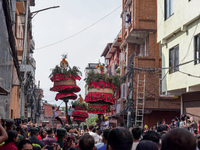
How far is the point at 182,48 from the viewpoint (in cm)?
1723

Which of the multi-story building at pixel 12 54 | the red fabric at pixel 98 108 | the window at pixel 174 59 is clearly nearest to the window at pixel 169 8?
the window at pixel 174 59

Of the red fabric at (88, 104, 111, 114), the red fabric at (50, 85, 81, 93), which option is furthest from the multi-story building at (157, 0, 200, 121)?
the red fabric at (50, 85, 81, 93)

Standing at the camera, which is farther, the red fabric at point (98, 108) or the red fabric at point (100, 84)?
the red fabric at point (100, 84)

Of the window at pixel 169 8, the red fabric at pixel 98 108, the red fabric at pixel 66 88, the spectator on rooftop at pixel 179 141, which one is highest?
the window at pixel 169 8

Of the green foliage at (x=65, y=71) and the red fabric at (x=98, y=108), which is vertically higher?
the green foliage at (x=65, y=71)

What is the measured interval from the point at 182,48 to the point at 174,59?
1.42 metres

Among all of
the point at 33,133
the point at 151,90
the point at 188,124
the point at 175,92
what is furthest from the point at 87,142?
the point at 151,90

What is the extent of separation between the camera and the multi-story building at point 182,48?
15797 millimetres

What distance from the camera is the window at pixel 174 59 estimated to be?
18234mm

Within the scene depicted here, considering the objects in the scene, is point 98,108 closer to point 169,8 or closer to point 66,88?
point 66,88

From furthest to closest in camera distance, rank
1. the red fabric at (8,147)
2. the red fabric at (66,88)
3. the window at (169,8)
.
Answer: the window at (169,8) < the red fabric at (66,88) < the red fabric at (8,147)

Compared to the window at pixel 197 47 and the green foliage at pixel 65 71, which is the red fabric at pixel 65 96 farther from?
the window at pixel 197 47

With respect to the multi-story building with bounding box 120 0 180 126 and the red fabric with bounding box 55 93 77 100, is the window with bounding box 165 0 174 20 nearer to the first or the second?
the multi-story building with bounding box 120 0 180 126

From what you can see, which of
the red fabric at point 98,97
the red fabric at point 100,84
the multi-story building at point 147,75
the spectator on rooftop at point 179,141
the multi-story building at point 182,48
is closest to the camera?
the spectator on rooftop at point 179,141
